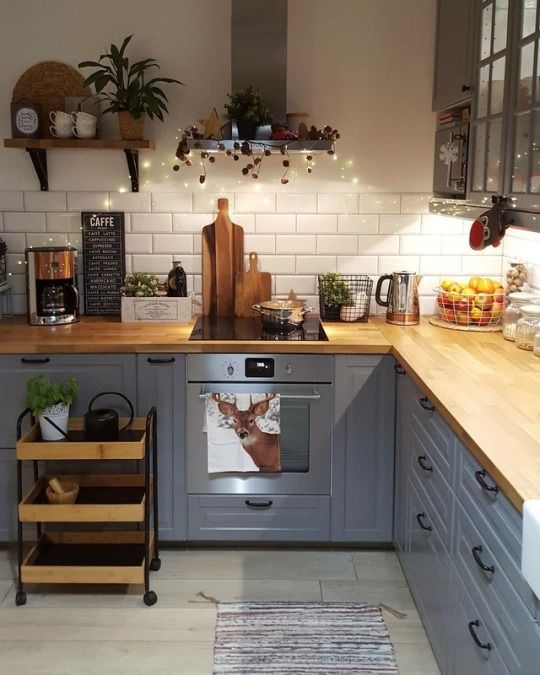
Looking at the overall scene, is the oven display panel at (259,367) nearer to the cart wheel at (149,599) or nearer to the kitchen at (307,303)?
the kitchen at (307,303)

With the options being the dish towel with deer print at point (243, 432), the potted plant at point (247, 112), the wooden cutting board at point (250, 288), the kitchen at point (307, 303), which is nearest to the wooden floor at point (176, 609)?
the kitchen at point (307, 303)

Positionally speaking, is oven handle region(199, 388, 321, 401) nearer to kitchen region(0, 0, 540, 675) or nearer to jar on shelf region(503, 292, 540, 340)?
kitchen region(0, 0, 540, 675)

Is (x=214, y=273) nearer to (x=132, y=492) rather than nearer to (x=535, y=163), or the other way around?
(x=132, y=492)

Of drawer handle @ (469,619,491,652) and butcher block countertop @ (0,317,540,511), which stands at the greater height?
butcher block countertop @ (0,317,540,511)

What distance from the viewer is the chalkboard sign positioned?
3.91 m

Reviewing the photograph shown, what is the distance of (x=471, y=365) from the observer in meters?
2.96

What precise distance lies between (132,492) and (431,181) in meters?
1.96

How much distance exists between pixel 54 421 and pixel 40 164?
1312 millimetres

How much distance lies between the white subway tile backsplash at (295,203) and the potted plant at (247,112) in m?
0.46

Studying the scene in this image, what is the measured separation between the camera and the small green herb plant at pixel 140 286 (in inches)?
147

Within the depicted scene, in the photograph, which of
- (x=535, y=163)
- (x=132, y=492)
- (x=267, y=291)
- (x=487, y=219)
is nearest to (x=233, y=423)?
(x=132, y=492)

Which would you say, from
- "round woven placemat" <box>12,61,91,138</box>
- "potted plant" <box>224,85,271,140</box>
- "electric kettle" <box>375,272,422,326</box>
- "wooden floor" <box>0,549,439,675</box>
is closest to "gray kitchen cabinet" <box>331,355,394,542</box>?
"wooden floor" <box>0,549,439,675</box>

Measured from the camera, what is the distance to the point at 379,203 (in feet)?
12.9

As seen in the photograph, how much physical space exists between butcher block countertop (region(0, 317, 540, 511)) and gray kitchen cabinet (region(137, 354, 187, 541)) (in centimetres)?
7
